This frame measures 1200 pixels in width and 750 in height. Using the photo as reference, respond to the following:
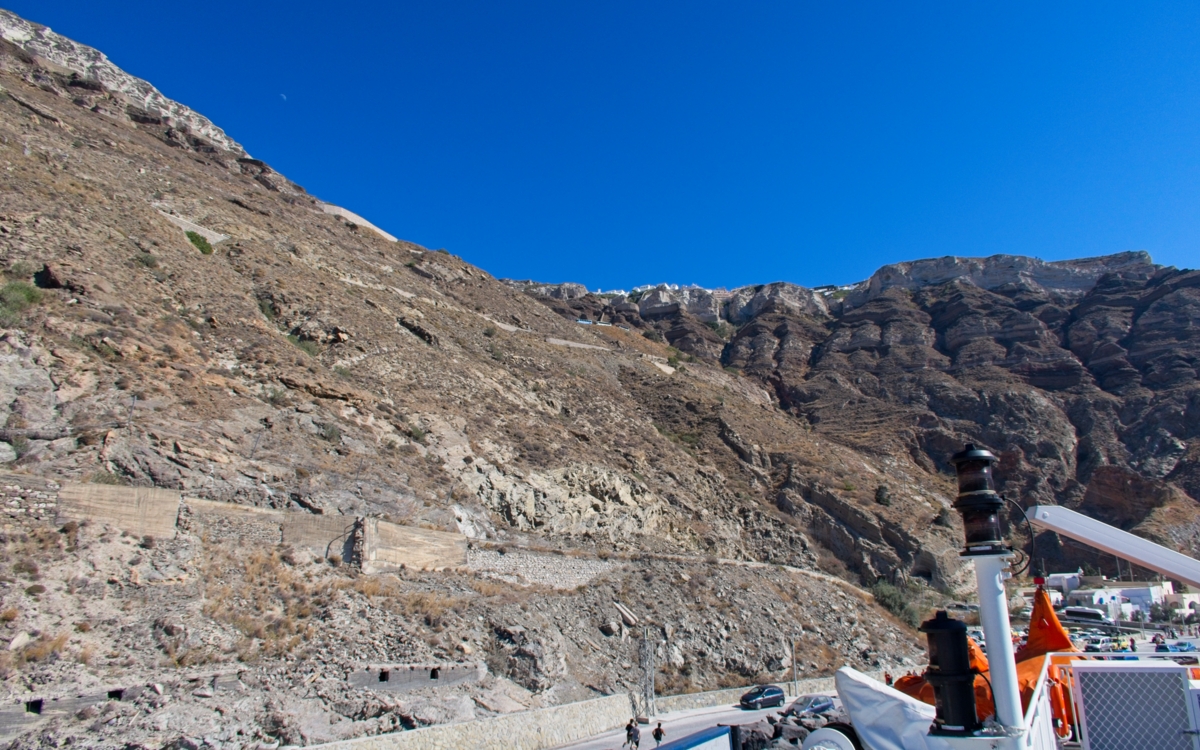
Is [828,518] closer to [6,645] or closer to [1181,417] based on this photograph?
[6,645]

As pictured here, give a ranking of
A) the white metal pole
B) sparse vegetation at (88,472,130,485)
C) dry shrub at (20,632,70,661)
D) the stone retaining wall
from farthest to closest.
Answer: sparse vegetation at (88,472,130,485) → the stone retaining wall → dry shrub at (20,632,70,661) → the white metal pole

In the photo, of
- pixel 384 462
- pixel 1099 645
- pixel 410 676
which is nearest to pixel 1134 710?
pixel 410 676

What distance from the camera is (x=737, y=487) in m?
38.5

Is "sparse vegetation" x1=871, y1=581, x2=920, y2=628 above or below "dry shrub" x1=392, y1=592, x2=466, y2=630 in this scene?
below

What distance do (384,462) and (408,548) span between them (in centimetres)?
421

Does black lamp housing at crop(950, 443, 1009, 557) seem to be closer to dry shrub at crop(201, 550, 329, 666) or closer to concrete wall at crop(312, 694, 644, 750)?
concrete wall at crop(312, 694, 644, 750)

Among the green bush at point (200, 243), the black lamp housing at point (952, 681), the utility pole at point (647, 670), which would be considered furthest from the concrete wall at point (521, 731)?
the green bush at point (200, 243)

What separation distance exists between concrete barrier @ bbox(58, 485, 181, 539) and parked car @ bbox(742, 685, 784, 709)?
1658 centimetres

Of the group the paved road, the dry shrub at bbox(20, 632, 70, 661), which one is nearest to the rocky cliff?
the dry shrub at bbox(20, 632, 70, 661)

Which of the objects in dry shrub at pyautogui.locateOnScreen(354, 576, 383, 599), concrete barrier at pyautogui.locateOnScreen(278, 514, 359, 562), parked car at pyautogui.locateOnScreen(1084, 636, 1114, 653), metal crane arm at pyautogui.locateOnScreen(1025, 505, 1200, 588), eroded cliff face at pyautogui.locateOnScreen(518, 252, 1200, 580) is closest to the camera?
metal crane arm at pyautogui.locateOnScreen(1025, 505, 1200, 588)

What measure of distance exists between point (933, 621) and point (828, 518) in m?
36.0

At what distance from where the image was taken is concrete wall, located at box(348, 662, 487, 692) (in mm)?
14508

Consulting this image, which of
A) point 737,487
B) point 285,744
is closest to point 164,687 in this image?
point 285,744

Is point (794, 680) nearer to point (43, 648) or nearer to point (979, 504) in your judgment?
point (43, 648)
